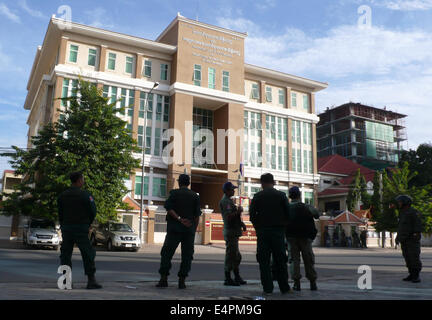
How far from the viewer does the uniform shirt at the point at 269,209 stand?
5.66 m

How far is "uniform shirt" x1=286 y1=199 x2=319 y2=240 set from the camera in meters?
6.54

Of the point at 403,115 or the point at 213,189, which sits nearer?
the point at 213,189

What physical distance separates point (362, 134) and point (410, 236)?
80686mm

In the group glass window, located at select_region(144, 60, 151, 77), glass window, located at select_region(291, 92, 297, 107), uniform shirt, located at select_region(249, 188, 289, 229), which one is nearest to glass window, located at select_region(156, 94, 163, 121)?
glass window, located at select_region(144, 60, 151, 77)

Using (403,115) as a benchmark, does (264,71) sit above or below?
below

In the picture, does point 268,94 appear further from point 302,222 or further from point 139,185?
point 302,222

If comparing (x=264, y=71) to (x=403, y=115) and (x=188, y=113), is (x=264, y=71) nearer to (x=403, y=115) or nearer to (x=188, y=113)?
(x=188, y=113)

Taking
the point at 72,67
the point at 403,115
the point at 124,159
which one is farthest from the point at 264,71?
the point at 403,115

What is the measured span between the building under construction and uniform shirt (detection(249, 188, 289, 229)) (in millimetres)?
80539

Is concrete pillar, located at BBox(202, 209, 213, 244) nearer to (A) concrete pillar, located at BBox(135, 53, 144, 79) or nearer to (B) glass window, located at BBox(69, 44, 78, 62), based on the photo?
(A) concrete pillar, located at BBox(135, 53, 144, 79)

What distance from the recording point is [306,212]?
21.8 ft

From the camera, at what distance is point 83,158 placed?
2161 centimetres
